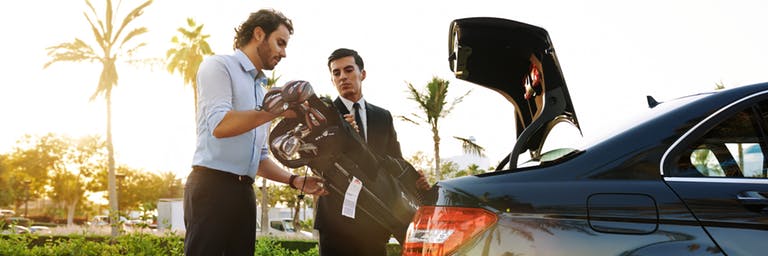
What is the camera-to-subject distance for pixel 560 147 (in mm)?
2566

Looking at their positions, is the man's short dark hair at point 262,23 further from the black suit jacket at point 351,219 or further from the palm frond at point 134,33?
the palm frond at point 134,33

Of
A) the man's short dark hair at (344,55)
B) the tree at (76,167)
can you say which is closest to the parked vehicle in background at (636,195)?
the man's short dark hair at (344,55)

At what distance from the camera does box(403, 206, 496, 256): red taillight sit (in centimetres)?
210

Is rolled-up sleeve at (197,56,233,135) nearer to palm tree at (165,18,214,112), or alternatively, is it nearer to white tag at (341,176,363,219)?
white tag at (341,176,363,219)

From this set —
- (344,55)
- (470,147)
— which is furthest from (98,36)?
(344,55)

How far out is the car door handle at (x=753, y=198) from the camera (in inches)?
82.4

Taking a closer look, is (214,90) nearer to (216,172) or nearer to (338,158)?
(216,172)

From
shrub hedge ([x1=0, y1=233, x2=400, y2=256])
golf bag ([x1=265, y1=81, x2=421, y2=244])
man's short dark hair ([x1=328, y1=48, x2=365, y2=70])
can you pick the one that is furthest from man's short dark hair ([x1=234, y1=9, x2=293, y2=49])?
shrub hedge ([x1=0, y1=233, x2=400, y2=256])

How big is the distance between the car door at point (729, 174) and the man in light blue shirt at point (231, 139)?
5.28ft

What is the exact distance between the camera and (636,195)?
2.08 meters

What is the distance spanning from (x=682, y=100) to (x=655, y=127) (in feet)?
1.06

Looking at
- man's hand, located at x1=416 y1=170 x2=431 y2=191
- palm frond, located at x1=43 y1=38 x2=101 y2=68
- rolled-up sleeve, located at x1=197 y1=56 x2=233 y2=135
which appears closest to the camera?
rolled-up sleeve, located at x1=197 y1=56 x2=233 y2=135

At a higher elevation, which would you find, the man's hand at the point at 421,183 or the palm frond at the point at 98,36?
the palm frond at the point at 98,36

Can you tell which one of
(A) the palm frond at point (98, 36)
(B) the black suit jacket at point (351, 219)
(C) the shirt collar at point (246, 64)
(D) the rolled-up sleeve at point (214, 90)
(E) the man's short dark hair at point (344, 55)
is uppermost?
(A) the palm frond at point (98, 36)
